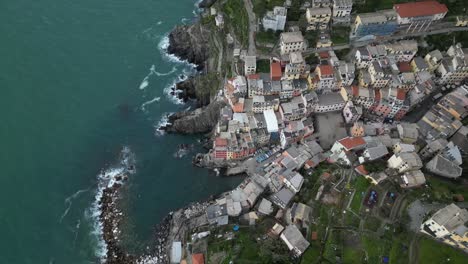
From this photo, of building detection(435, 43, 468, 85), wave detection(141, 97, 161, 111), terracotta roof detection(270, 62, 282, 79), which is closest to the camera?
building detection(435, 43, 468, 85)

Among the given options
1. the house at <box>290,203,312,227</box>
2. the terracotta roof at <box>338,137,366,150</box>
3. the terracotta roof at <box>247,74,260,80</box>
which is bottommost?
the house at <box>290,203,312,227</box>

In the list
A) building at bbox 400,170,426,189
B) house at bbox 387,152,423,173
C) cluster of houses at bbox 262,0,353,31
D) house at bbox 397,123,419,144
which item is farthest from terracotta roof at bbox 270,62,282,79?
building at bbox 400,170,426,189

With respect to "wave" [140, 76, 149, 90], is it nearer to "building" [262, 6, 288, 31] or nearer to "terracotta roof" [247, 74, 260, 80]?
"terracotta roof" [247, 74, 260, 80]

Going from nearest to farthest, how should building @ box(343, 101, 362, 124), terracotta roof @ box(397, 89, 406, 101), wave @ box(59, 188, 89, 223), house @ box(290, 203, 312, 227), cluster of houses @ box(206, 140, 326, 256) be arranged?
house @ box(290, 203, 312, 227)
cluster of houses @ box(206, 140, 326, 256)
wave @ box(59, 188, 89, 223)
terracotta roof @ box(397, 89, 406, 101)
building @ box(343, 101, 362, 124)

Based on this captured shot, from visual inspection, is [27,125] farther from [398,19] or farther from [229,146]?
[398,19]

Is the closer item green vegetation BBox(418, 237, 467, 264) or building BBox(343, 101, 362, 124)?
green vegetation BBox(418, 237, 467, 264)

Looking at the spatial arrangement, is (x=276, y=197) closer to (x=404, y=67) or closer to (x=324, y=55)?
(x=324, y=55)

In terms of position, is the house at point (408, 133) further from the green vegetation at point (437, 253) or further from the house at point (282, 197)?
the house at point (282, 197)

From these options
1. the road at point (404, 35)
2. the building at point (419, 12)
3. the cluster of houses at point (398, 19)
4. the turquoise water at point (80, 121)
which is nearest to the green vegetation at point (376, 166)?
the turquoise water at point (80, 121)
